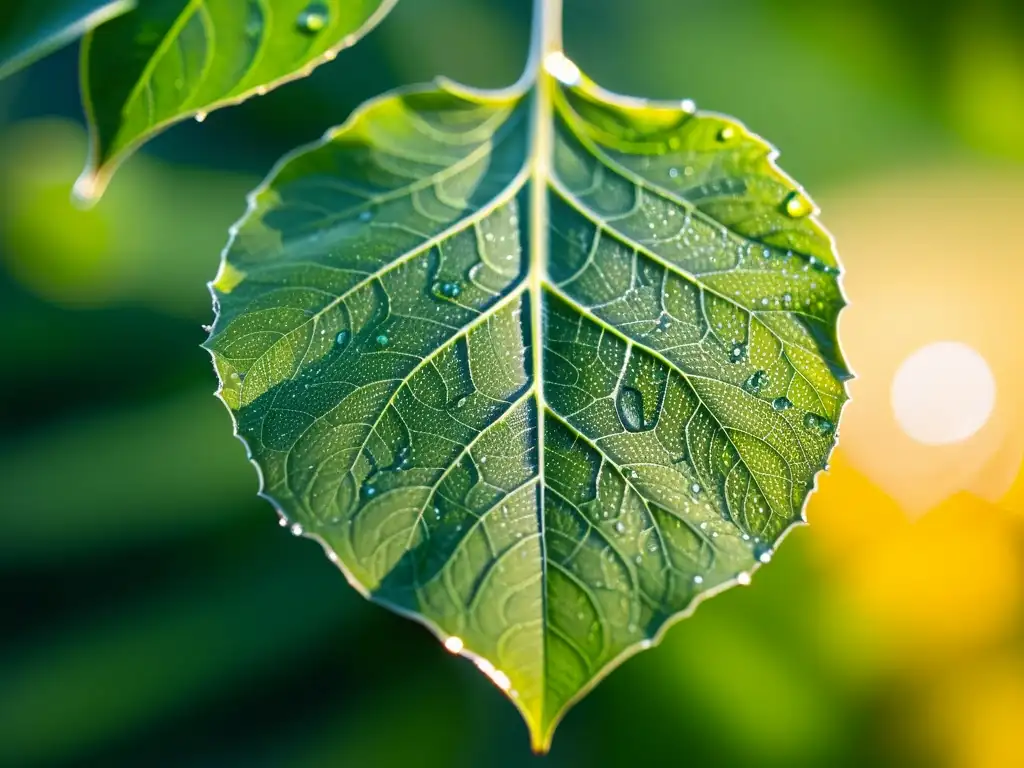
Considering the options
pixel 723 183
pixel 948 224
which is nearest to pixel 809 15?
pixel 948 224

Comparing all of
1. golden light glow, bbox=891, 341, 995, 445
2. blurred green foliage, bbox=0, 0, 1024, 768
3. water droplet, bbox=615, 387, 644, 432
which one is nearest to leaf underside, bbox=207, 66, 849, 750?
water droplet, bbox=615, 387, 644, 432

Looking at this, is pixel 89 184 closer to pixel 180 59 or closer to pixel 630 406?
pixel 180 59

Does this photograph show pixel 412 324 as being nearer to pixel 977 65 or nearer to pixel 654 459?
pixel 654 459

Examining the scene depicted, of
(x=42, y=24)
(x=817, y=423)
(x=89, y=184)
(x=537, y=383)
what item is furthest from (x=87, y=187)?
(x=817, y=423)

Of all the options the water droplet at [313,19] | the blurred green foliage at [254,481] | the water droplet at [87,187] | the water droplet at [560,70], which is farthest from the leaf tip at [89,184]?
the blurred green foliage at [254,481]

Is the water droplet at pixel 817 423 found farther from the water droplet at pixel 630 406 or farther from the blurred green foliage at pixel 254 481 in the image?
the blurred green foliage at pixel 254 481
